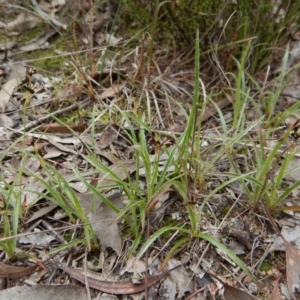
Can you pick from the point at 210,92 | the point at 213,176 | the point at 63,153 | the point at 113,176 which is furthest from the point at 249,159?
the point at 63,153

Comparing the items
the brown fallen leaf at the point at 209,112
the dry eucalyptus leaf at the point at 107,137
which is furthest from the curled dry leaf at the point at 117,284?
the brown fallen leaf at the point at 209,112

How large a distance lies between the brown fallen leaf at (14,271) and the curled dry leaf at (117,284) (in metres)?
0.10

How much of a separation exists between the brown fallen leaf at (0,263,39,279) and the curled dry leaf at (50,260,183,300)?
10 centimetres

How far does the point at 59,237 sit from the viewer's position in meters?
1.53

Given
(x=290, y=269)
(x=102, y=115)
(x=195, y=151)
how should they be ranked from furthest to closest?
1. (x=102, y=115)
2. (x=195, y=151)
3. (x=290, y=269)

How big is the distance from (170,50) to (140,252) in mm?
1222

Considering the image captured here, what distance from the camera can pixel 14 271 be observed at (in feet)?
4.66

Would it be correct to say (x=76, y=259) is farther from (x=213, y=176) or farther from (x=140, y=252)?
(x=213, y=176)

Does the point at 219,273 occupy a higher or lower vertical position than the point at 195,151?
lower

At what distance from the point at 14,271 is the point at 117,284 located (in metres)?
0.32

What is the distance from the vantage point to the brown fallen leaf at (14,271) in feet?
4.63

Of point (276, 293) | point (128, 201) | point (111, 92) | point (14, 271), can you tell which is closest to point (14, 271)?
point (14, 271)

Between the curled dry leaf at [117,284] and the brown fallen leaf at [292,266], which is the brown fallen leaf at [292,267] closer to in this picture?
the brown fallen leaf at [292,266]

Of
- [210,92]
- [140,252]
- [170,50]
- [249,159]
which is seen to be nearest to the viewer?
[140,252]
